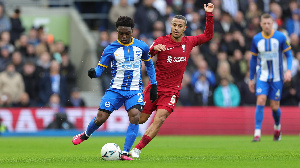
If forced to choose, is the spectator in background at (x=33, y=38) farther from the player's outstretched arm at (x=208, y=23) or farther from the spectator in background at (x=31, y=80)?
the player's outstretched arm at (x=208, y=23)

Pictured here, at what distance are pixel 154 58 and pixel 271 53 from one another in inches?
279

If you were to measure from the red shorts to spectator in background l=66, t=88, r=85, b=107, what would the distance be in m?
9.96

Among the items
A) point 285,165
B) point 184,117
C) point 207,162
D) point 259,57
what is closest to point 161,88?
point 207,162

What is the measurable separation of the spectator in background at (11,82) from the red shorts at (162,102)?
10.1 m

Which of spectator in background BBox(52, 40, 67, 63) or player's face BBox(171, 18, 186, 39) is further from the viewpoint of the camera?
spectator in background BBox(52, 40, 67, 63)

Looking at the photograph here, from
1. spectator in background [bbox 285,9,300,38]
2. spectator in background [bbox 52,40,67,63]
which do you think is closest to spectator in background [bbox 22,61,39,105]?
spectator in background [bbox 52,40,67,63]

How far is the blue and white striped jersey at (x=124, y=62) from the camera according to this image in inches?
448

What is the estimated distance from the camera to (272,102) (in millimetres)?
16188

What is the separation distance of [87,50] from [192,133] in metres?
5.09

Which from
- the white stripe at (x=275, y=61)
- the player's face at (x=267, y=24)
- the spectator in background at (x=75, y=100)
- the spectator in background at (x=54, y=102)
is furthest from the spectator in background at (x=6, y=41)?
the white stripe at (x=275, y=61)

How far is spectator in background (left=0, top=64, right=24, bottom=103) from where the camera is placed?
21.6 m

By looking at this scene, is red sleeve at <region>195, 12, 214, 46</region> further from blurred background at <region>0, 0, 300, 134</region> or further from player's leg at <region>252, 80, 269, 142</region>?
blurred background at <region>0, 0, 300, 134</region>

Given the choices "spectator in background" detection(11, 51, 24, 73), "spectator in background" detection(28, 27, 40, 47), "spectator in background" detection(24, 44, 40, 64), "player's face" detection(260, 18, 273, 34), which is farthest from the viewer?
"spectator in background" detection(28, 27, 40, 47)

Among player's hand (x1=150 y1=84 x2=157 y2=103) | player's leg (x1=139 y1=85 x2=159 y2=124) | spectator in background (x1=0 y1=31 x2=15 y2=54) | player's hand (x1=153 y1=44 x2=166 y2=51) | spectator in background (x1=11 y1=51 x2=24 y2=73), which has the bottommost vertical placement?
player's leg (x1=139 y1=85 x2=159 y2=124)
